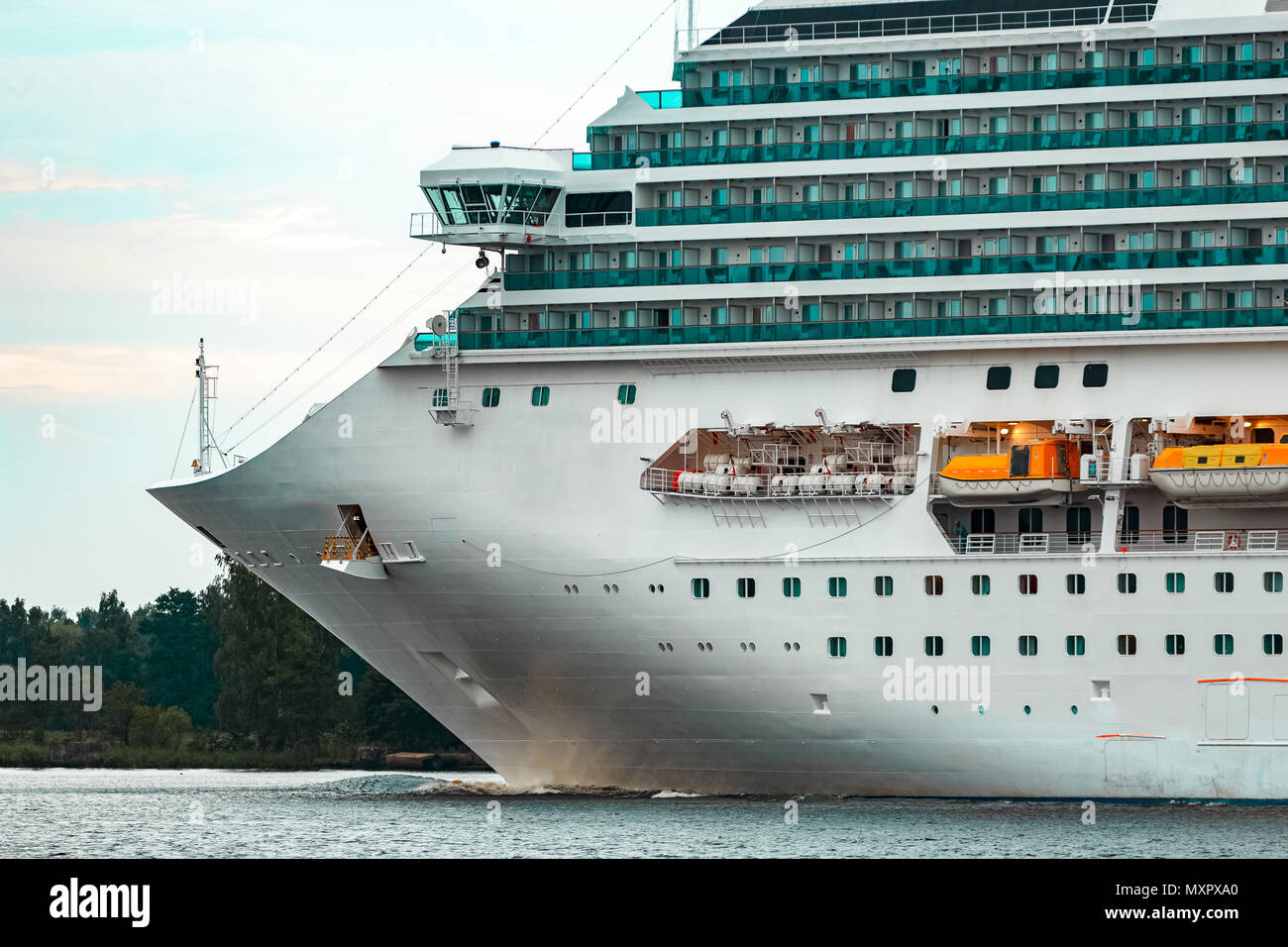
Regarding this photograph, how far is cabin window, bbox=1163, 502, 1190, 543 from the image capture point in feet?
131

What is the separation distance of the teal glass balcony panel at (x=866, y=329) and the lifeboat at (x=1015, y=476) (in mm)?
2547

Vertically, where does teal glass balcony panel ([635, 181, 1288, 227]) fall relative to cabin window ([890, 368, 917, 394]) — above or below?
above

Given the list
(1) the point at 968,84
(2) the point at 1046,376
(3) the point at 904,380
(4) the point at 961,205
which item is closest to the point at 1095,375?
(2) the point at 1046,376

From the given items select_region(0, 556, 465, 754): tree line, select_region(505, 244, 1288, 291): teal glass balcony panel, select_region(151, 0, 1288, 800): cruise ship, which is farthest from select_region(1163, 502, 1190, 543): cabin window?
select_region(0, 556, 465, 754): tree line

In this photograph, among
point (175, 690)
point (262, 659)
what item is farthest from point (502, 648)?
point (175, 690)

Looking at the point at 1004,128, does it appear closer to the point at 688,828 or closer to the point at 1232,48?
the point at 1232,48

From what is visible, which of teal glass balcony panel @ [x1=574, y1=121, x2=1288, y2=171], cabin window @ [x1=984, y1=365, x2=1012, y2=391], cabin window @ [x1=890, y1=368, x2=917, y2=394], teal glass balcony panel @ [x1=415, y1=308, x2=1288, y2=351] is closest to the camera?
teal glass balcony panel @ [x1=415, y1=308, x2=1288, y2=351]

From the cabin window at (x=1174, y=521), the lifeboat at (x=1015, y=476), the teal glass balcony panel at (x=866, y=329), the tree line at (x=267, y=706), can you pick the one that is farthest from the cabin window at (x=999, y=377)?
the tree line at (x=267, y=706)

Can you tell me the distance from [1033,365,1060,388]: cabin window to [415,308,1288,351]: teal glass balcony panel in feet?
2.51

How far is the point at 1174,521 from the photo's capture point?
131 ft

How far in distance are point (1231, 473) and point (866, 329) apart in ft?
25.3

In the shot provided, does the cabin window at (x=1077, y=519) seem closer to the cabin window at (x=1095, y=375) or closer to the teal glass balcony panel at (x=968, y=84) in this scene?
the cabin window at (x=1095, y=375)

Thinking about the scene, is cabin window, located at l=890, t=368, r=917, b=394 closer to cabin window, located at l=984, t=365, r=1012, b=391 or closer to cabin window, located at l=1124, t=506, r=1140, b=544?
cabin window, located at l=984, t=365, r=1012, b=391

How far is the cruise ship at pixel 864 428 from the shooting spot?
39.0 metres
